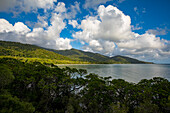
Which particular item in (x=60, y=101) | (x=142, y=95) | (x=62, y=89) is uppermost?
(x=142, y=95)

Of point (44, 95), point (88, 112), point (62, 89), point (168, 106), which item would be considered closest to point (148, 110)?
point (168, 106)

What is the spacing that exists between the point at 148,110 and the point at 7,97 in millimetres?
25039

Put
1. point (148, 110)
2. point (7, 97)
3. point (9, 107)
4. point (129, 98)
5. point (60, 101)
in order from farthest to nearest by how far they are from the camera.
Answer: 1. point (60, 101)
2. point (129, 98)
3. point (148, 110)
4. point (7, 97)
5. point (9, 107)

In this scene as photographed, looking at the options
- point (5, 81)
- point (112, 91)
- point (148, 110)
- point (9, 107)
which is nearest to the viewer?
point (9, 107)

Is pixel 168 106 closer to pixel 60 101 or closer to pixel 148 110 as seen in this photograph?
pixel 148 110

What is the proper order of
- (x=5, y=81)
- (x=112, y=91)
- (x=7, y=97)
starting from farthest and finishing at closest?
(x=112, y=91) → (x=5, y=81) → (x=7, y=97)

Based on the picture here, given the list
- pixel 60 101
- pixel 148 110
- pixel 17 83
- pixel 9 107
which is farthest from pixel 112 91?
pixel 17 83

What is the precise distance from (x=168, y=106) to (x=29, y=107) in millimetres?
25854

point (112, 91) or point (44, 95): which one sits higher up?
point (112, 91)

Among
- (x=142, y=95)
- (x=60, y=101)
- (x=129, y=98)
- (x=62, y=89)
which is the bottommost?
(x=60, y=101)

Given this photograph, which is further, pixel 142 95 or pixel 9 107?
pixel 142 95

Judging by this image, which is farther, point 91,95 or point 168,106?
point 91,95

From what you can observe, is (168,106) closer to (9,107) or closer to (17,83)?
(9,107)

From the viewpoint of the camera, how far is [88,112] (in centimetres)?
2191
